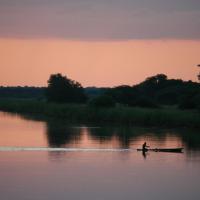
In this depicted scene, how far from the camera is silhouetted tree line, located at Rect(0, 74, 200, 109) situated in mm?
73062

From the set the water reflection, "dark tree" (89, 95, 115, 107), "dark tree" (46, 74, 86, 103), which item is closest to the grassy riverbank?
"dark tree" (89, 95, 115, 107)

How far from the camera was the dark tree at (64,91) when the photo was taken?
289ft

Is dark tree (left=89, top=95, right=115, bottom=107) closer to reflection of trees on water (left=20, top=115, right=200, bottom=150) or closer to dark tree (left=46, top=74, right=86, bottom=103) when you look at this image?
reflection of trees on water (left=20, top=115, right=200, bottom=150)

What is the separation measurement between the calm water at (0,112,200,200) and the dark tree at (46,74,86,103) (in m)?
32.4

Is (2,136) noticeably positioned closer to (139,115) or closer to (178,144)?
(178,144)

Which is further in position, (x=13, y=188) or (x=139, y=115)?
(x=139, y=115)

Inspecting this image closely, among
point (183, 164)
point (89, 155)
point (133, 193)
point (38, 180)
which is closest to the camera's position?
point (133, 193)

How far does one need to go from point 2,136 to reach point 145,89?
2051 inches

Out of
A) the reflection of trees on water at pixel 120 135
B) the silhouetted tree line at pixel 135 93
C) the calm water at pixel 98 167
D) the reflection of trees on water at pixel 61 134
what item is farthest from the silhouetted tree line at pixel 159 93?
the calm water at pixel 98 167

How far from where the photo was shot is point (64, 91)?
88.1 meters

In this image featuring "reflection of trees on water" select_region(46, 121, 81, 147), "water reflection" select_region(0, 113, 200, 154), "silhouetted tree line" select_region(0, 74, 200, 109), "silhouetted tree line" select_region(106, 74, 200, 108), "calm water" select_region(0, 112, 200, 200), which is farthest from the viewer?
"silhouetted tree line" select_region(106, 74, 200, 108)

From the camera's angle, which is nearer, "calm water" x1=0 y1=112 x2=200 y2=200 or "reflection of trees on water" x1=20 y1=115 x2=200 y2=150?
"calm water" x1=0 y1=112 x2=200 y2=200

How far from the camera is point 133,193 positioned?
31.1m

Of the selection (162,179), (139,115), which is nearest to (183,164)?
(162,179)
